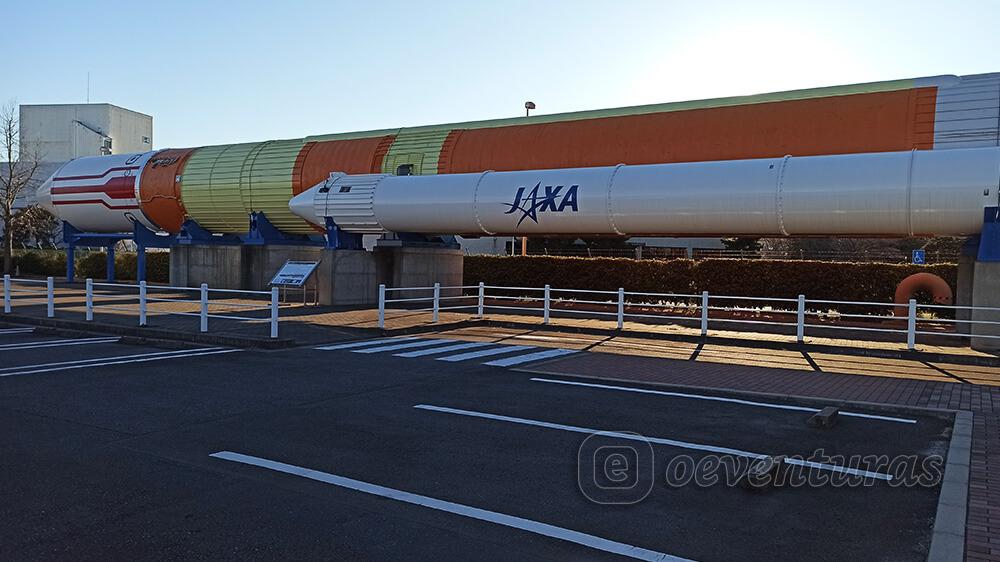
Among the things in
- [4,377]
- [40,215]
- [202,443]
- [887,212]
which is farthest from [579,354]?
[40,215]

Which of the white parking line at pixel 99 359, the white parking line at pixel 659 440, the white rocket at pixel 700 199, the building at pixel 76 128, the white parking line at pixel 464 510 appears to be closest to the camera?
the white parking line at pixel 464 510

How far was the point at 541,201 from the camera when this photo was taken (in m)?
18.4

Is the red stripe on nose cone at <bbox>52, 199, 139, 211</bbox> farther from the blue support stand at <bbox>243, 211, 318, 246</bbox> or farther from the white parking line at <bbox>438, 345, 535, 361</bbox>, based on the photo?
the white parking line at <bbox>438, 345, 535, 361</bbox>

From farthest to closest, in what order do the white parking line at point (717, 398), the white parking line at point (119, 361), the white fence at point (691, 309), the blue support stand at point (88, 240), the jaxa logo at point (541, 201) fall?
1. the blue support stand at point (88, 240)
2. the jaxa logo at point (541, 201)
3. the white fence at point (691, 309)
4. the white parking line at point (119, 361)
5. the white parking line at point (717, 398)

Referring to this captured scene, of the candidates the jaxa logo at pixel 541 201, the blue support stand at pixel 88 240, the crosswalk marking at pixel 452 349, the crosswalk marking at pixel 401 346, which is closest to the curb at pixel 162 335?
the crosswalk marking at pixel 452 349

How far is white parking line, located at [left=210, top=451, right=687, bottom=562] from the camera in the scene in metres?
4.49

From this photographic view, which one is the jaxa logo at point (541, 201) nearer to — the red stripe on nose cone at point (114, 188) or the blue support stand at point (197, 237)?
the blue support stand at point (197, 237)

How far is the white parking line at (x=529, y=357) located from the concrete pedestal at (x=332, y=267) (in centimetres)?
973

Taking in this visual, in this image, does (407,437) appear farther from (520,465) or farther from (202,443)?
(202,443)

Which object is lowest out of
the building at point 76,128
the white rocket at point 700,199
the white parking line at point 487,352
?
the white parking line at point 487,352

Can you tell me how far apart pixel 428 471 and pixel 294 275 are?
604 inches

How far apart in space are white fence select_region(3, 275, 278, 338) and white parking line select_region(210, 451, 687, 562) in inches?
233

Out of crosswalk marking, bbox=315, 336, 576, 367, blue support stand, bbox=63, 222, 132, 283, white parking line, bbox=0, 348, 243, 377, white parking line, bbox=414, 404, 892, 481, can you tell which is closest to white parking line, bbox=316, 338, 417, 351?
crosswalk marking, bbox=315, 336, 576, 367

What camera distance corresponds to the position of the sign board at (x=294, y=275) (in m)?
20.0
